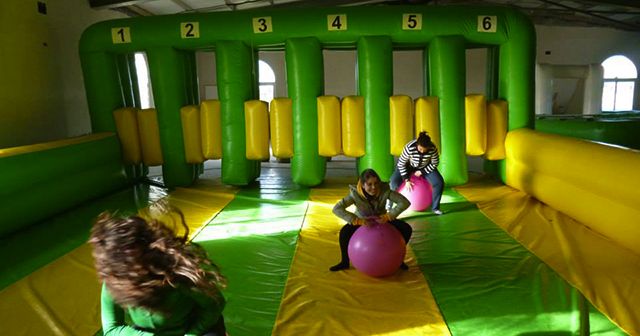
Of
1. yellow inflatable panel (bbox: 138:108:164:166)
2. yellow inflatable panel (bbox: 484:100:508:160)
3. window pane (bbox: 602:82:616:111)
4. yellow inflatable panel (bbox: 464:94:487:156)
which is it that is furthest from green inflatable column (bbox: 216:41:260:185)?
window pane (bbox: 602:82:616:111)

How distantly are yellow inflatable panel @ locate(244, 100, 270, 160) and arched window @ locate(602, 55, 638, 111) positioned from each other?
1164 cm

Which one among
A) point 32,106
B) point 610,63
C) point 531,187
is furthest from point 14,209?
point 610,63

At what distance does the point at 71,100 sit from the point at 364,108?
4.06 metres

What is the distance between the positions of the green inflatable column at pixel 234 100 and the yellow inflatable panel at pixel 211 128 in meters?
0.11

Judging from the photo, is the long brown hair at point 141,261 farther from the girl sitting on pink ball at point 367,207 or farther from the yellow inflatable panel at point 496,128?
the yellow inflatable panel at point 496,128

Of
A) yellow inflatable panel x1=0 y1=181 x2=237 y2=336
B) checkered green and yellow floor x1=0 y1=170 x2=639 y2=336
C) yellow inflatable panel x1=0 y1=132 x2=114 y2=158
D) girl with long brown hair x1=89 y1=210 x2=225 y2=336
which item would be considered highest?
yellow inflatable panel x1=0 y1=132 x2=114 y2=158

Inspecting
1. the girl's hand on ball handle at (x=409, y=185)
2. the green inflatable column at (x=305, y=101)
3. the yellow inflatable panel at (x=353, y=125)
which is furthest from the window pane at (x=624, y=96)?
the girl's hand on ball handle at (x=409, y=185)

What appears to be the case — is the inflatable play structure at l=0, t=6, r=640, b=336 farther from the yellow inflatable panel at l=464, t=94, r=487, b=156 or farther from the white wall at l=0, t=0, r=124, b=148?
the white wall at l=0, t=0, r=124, b=148

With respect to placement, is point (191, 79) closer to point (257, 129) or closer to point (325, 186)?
point (257, 129)

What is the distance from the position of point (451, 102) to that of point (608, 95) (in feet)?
35.1

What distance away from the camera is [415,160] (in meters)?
4.27

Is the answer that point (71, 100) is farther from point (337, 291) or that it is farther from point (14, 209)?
point (337, 291)

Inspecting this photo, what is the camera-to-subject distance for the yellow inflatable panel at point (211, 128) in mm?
5711

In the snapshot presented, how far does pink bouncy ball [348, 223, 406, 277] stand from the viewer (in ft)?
9.21
